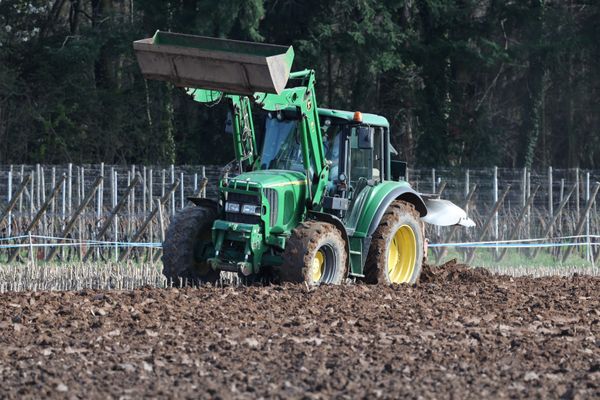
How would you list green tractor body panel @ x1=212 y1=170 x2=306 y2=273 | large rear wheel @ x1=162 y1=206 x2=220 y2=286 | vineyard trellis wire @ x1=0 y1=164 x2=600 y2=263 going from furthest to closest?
vineyard trellis wire @ x1=0 y1=164 x2=600 y2=263
large rear wheel @ x1=162 y1=206 x2=220 y2=286
green tractor body panel @ x1=212 y1=170 x2=306 y2=273

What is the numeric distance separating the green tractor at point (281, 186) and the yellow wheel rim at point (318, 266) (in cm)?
2

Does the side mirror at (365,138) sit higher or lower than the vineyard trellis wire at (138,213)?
higher

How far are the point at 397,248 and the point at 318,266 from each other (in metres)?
1.88

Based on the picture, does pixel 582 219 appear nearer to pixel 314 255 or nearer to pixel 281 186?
pixel 281 186

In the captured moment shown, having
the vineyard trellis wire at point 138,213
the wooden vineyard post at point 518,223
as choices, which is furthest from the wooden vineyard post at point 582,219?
the wooden vineyard post at point 518,223

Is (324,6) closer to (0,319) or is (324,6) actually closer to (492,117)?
(492,117)

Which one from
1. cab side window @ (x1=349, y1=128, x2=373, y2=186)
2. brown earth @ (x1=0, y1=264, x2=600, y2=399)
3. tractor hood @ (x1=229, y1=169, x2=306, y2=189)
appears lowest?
brown earth @ (x1=0, y1=264, x2=600, y2=399)

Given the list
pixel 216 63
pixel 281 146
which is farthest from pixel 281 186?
pixel 216 63

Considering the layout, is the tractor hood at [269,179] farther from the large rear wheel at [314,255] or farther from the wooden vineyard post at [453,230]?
the wooden vineyard post at [453,230]

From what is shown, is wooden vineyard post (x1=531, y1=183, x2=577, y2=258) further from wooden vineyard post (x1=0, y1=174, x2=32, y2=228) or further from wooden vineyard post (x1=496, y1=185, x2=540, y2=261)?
wooden vineyard post (x1=0, y1=174, x2=32, y2=228)

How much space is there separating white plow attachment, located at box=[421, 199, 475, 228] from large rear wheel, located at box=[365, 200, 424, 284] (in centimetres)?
65

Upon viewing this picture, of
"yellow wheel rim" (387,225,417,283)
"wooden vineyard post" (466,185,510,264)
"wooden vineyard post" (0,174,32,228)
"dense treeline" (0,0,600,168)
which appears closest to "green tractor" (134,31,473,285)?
"yellow wheel rim" (387,225,417,283)

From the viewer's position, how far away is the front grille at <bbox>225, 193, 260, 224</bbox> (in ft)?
46.0

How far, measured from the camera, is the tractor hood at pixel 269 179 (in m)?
14.0
